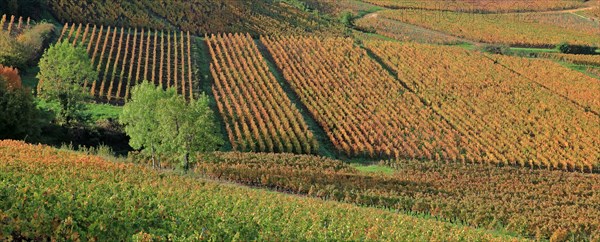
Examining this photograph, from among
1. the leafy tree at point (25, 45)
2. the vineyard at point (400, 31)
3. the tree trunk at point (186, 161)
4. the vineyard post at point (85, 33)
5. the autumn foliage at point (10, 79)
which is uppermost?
the autumn foliage at point (10, 79)

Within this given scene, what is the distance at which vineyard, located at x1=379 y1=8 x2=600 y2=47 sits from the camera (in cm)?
12825

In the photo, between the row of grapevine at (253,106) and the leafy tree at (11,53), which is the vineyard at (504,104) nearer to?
the row of grapevine at (253,106)

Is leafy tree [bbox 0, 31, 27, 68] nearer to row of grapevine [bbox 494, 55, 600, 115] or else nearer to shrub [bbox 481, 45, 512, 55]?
row of grapevine [bbox 494, 55, 600, 115]

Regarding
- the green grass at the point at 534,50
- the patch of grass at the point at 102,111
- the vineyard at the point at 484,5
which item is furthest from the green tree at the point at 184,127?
the vineyard at the point at 484,5

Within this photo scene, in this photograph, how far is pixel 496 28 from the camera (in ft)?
465

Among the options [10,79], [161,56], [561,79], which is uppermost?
[10,79]

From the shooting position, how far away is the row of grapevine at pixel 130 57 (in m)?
67.0

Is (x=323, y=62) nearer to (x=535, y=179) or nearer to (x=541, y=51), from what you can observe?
(x=535, y=179)

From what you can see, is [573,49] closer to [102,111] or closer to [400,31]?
[400,31]

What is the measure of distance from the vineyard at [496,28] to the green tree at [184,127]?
9865 cm

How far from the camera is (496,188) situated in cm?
4862

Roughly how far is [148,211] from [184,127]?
20.2 metres

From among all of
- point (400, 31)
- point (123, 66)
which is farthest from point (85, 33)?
point (400, 31)

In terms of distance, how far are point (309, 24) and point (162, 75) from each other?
5262 centimetres
